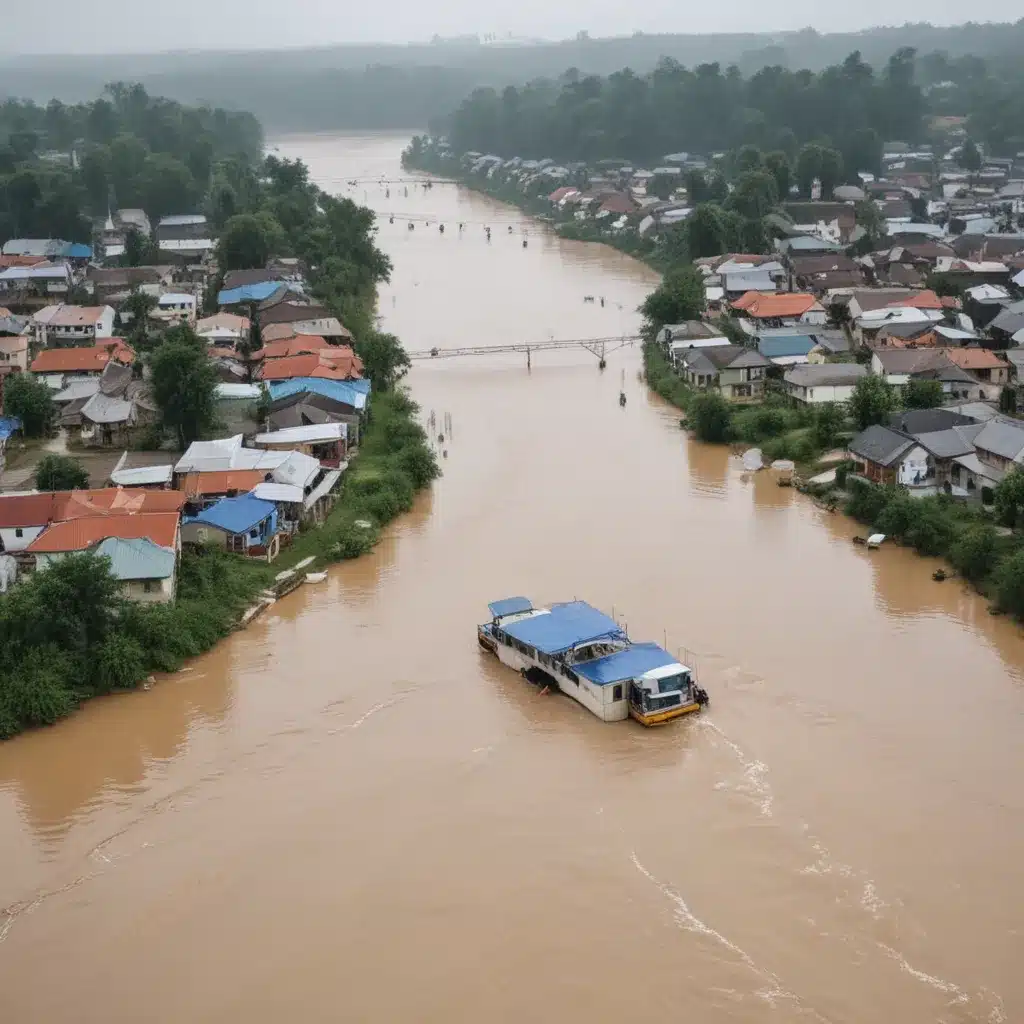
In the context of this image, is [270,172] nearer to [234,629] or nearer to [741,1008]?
[234,629]

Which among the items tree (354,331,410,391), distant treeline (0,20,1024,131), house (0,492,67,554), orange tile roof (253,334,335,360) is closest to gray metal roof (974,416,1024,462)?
tree (354,331,410,391)

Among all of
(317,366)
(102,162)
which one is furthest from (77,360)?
(102,162)

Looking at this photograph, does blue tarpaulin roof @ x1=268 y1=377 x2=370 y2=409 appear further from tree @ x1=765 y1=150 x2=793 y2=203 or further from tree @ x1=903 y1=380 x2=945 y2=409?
tree @ x1=765 y1=150 x2=793 y2=203

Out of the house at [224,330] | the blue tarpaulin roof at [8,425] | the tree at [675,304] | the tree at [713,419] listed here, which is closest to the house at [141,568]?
the blue tarpaulin roof at [8,425]

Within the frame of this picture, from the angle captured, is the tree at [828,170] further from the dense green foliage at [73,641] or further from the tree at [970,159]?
the dense green foliage at [73,641]

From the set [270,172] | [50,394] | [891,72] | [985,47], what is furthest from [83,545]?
[985,47]

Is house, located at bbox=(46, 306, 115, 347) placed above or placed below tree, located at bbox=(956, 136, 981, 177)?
below
